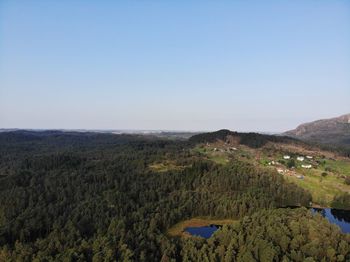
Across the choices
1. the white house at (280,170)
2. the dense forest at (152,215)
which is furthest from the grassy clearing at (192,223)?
the white house at (280,170)

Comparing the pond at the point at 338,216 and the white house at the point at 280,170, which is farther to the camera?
the white house at the point at 280,170

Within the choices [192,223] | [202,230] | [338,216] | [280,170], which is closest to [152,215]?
[192,223]

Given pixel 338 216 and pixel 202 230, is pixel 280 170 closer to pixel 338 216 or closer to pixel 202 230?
pixel 338 216

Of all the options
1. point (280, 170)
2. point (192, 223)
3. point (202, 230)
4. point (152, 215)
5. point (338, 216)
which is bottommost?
point (202, 230)

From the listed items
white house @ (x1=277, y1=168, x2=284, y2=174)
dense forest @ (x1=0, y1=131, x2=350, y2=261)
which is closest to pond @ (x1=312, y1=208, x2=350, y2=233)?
dense forest @ (x1=0, y1=131, x2=350, y2=261)

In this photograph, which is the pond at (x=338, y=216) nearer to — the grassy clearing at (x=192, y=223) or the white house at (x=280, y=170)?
the grassy clearing at (x=192, y=223)

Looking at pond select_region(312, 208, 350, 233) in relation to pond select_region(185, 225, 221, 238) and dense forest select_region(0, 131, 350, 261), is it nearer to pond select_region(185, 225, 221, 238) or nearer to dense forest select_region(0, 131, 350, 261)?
dense forest select_region(0, 131, 350, 261)
